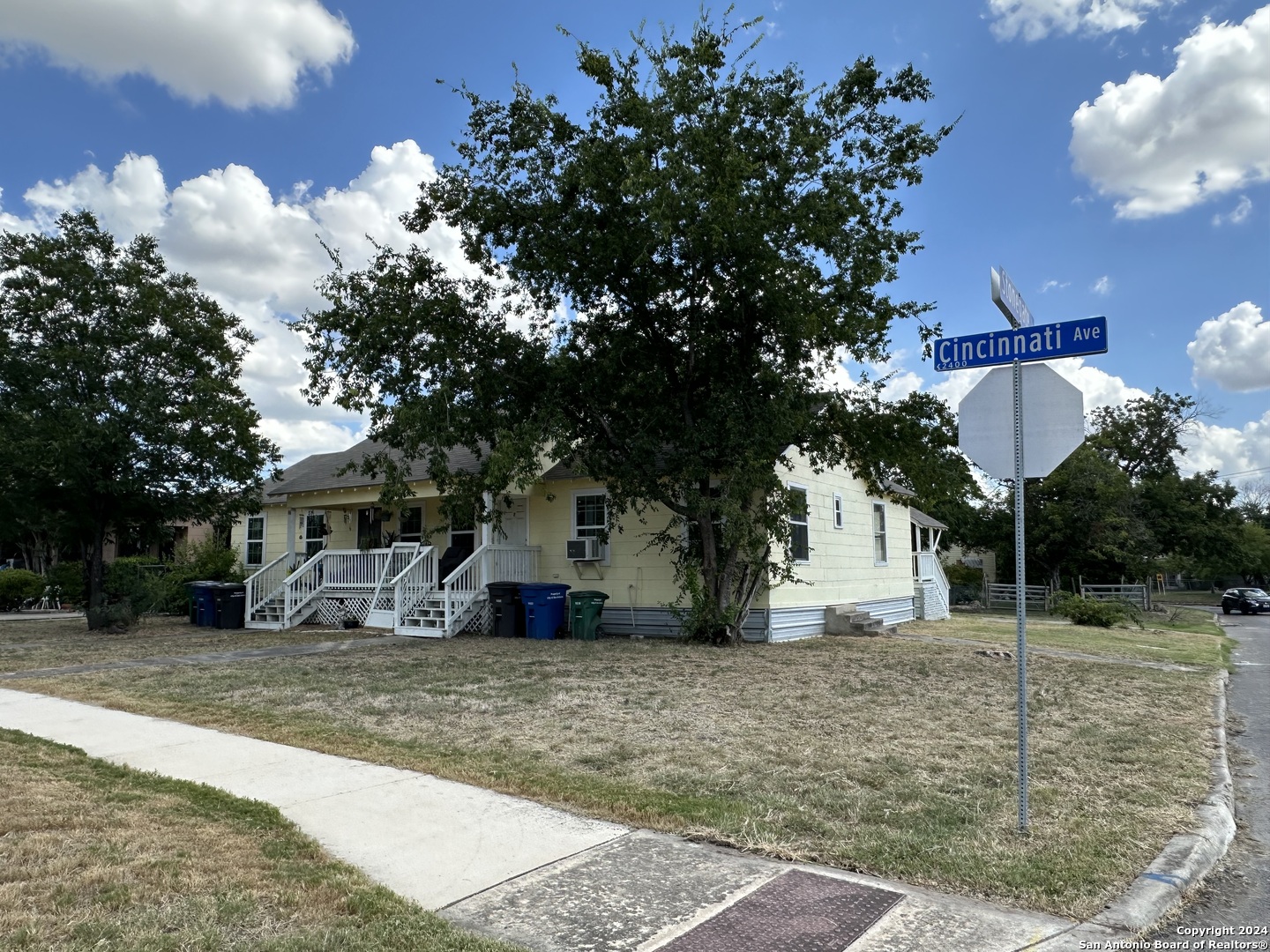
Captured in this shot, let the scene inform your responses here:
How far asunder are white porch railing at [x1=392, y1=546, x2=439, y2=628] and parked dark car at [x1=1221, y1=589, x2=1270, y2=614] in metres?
37.9

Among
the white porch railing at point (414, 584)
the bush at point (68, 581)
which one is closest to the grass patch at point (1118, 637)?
the white porch railing at point (414, 584)

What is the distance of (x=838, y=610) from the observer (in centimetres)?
1905

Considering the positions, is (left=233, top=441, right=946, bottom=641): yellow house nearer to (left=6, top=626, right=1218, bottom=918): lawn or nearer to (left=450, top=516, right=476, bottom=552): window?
(left=450, top=516, right=476, bottom=552): window

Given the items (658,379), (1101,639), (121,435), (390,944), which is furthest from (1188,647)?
(121,435)

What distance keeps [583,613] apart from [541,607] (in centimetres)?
83

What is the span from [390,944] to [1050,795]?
14.0ft

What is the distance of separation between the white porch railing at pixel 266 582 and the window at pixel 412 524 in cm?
280

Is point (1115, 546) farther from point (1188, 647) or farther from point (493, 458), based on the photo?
point (493, 458)

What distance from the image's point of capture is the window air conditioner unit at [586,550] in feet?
57.8

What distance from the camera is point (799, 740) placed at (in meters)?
7.26

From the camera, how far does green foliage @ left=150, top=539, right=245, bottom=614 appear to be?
24078 millimetres

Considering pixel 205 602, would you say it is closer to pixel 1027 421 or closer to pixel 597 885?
pixel 597 885

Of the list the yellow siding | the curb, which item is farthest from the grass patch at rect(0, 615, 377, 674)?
the curb

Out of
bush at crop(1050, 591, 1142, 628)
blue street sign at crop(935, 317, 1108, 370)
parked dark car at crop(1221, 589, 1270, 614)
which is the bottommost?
parked dark car at crop(1221, 589, 1270, 614)
